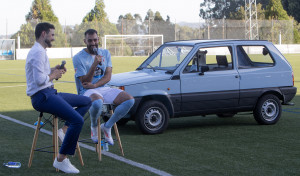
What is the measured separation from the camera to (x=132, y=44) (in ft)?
199

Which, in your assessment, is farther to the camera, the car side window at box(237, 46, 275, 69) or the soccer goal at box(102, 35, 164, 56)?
the soccer goal at box(102, 35, 164, 56)

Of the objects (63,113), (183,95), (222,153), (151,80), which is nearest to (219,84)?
(183,95)

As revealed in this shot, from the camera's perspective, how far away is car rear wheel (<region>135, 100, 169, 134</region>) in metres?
8.89

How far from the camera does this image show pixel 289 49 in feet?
195

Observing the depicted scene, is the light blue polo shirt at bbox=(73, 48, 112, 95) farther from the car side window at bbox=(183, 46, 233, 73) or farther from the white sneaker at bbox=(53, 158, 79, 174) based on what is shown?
the car side window at bbox=(183, 46, 233, 73)

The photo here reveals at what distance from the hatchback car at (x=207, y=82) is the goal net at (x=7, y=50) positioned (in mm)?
44312

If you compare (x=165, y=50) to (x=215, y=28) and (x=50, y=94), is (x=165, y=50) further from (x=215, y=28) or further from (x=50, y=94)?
(x=215, y=28)

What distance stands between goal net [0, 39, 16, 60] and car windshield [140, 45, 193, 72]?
44039 millimetres

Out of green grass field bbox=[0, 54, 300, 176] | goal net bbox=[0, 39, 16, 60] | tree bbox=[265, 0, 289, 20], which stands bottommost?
green grass field bbox=[0, 54, 300, 176]

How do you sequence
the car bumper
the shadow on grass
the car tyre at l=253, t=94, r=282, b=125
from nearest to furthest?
the shadow on grass, the car tyre at l=253, t=94, r=282, b=125, the car bumper

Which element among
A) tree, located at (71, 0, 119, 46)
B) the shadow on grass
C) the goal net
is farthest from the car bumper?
tree, located at (71, 0, 119, 46)

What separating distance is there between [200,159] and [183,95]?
2.41 metres

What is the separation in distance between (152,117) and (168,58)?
145 centimetres

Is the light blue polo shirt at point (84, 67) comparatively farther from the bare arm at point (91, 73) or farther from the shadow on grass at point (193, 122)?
the shadow on grass at point (193, 122)
